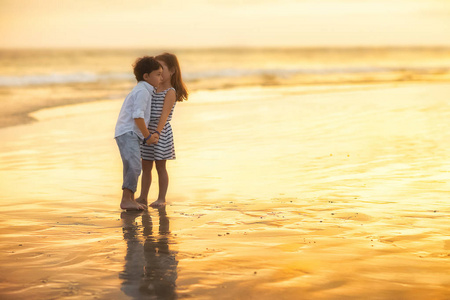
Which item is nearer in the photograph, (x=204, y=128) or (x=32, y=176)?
(x=32, y=176)

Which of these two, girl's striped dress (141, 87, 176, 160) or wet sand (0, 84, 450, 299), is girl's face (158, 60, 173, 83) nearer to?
girl's striped dress (141, 87, 176, 160)

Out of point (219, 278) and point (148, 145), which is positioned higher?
point (148, 145)

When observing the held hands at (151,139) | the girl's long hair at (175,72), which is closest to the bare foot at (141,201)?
the held hands at (151,139)

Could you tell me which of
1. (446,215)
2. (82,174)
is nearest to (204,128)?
(82,174)

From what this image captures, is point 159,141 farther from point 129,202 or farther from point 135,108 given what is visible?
point 129,202

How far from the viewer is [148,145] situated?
687 cm

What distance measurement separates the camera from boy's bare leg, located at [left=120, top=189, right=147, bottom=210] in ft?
20.5

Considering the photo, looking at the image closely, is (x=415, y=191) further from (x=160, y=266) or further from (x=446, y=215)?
(x=160, y=266)

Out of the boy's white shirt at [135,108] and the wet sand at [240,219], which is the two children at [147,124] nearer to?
the boy's white shirt at [135,108]

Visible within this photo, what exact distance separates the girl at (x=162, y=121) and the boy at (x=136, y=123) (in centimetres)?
22

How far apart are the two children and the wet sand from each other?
293 millimetres

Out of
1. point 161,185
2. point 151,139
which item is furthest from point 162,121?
point 161,185

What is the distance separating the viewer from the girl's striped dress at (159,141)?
22.4ft

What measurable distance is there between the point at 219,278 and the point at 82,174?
14.8 feet
